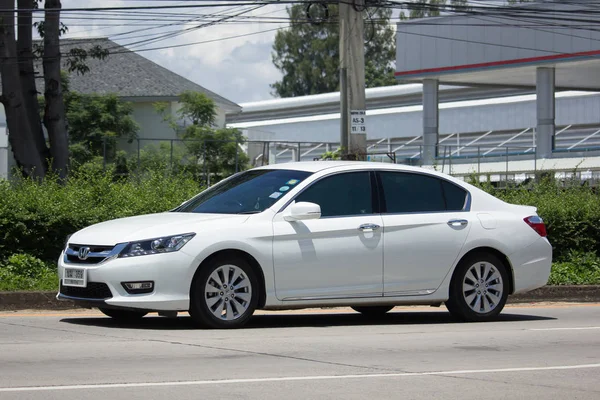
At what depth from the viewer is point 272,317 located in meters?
12.3

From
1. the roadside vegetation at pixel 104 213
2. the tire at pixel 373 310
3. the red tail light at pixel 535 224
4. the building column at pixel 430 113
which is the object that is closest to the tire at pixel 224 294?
the tire at pixel 373 310

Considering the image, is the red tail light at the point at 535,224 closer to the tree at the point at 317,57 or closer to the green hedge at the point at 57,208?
the green hedge at the point at 57,208

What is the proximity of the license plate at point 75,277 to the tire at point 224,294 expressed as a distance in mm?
1035

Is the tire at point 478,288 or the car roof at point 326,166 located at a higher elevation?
the car roof at point 326,166

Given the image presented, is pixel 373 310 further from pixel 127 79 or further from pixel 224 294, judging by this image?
pixel 127 79

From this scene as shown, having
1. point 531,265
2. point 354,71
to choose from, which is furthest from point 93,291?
point 354,71

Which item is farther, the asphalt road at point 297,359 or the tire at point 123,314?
the tire at point 123,314

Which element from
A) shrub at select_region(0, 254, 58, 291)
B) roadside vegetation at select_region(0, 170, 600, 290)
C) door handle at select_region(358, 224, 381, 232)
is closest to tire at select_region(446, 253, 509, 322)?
door handle at select_region(358, 224, 381, 232)

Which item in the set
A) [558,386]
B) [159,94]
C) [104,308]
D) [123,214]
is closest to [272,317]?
[104,308]

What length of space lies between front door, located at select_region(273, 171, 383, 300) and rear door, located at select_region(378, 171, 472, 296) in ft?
0.56

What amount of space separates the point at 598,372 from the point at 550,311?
18.3 feet

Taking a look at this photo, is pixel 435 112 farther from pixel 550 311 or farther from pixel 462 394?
pixel 462 394

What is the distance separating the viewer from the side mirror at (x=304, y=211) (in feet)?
34.8

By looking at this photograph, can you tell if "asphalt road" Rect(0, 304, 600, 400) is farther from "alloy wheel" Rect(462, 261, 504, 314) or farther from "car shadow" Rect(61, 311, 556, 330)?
Result: "alloy wheel" Rect(462, 261, 504, 314)
